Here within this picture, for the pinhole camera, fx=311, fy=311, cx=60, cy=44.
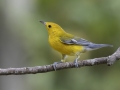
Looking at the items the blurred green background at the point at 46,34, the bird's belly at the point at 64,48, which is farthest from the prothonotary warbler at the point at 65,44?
the blurred green background at the point at 46,34

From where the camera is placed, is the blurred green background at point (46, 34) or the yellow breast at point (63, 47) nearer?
the yellow breast at point (63, 47)

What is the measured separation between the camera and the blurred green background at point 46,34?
552 cm

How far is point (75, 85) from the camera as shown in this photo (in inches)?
247

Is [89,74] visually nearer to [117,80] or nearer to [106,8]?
[117,80]

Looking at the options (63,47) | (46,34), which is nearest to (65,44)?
(63,47)

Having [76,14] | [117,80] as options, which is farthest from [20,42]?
[117,80]

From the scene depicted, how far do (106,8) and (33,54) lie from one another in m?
1.69

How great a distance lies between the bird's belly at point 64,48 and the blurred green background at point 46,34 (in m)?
2.36

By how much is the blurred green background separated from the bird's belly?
92.9 inches

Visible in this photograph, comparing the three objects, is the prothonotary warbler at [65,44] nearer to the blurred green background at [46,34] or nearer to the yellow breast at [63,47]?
the yellow breast at [63,47]

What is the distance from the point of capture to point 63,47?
3.09m

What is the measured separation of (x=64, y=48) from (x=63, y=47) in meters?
0.02

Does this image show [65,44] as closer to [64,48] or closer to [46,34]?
[64,48]

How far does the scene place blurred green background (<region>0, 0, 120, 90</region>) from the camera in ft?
18.1
